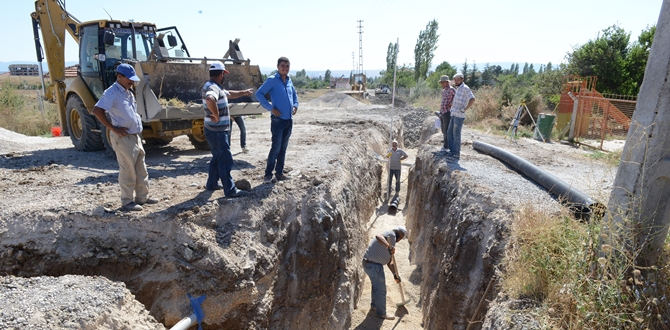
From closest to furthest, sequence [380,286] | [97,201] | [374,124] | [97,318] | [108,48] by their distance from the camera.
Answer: [97,318], [97,201], [380,286], [108,48], [374,124]

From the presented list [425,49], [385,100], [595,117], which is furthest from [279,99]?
[425,49]

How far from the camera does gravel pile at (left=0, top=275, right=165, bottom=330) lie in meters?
3.09

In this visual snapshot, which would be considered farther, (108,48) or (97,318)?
(108,48)

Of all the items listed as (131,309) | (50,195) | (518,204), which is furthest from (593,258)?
(50,195)

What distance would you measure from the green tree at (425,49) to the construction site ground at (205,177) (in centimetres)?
3774

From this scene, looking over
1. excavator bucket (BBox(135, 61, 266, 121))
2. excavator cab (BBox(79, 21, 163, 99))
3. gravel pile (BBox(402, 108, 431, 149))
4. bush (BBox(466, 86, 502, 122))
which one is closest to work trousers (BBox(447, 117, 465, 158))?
excavator bucket (BBox(135, 61, 266, 121))

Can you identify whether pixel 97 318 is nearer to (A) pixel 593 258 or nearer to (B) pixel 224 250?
(B) pixel 224 250

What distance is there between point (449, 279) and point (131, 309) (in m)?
3.79

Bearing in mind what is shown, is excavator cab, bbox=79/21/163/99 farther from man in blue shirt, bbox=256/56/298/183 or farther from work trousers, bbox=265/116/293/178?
work trousers, bbox=265/116/293/178

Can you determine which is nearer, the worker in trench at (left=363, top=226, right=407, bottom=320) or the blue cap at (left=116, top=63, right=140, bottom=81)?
the blue cap at (left=116, top=63, right=140, bottom=81)

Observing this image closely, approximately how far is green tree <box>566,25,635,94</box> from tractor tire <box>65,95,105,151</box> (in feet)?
72.9

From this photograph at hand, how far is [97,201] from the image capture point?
16.7 ft

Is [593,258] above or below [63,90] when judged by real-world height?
below

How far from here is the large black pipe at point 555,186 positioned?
15.2ft
